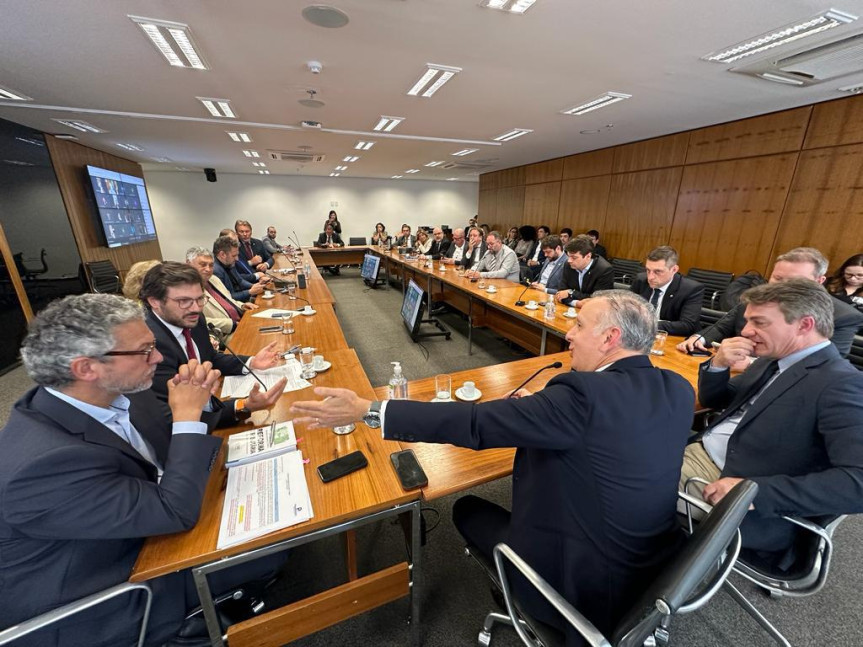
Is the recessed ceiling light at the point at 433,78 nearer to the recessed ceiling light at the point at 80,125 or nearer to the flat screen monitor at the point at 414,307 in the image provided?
the flat screen monitor at the point at 414,307

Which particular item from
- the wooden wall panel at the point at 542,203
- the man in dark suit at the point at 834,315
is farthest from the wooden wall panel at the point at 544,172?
the man in dark suit at the point at 834,315

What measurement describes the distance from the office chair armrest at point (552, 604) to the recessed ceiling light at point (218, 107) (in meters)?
5.31

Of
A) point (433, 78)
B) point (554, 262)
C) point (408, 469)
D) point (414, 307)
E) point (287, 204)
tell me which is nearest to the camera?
point (408, 469)

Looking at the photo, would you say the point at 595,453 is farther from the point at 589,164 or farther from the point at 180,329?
the point at 589,164

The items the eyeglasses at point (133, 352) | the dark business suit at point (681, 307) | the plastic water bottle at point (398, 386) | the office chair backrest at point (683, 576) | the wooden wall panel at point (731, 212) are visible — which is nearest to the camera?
the office chair backrest at point (683, 576)

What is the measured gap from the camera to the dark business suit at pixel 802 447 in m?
1.07

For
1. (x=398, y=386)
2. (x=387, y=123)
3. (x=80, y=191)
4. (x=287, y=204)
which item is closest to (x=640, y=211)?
(x=387, y=123)

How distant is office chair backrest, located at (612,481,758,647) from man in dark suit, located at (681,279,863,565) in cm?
51

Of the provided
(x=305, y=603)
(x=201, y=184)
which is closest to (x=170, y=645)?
(x=305, y=603)

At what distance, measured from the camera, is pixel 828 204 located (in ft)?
13.1

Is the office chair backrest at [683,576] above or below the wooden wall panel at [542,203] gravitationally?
below

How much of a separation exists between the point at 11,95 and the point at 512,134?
6456 millimetres

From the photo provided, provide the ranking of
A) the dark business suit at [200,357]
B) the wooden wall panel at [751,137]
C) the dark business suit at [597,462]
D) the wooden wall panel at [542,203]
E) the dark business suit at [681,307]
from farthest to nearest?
the wooden wall panel at [542,203], the wooden wall panel at [751,137], the dark business suit at [681,307], the dark business suit at [200,357], the dark business suit at [597,462]

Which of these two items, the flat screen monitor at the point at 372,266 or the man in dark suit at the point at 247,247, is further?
the flat screen monitor at the point at 372,266
